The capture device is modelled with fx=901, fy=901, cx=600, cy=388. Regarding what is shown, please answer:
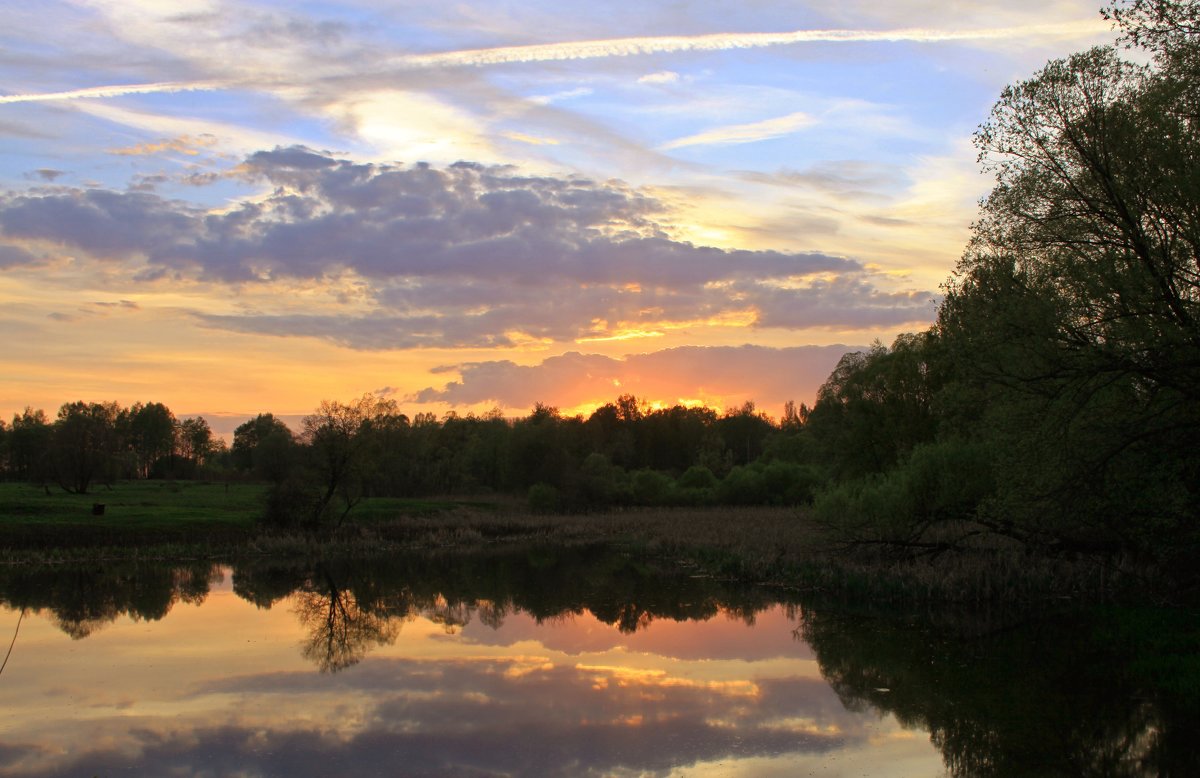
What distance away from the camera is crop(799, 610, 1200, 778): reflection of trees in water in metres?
11.1

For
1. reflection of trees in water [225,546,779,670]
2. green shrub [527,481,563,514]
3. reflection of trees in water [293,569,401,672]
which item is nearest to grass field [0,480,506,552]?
reflection of trees in water [225,546,779,670]

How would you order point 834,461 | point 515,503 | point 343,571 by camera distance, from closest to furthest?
point 343,571, point 834,461, point 515,503

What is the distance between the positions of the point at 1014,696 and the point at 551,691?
7.50 meters

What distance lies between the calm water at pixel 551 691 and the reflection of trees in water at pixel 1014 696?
0.18 feet

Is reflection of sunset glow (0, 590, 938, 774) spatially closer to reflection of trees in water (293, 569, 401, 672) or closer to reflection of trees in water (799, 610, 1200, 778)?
reflection of trees in water (293, 569, 401, 672)

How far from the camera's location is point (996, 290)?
769 inches

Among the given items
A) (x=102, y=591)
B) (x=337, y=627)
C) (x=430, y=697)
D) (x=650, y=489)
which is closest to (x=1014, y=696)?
(x=430, y=697)

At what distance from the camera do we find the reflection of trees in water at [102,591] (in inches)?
912

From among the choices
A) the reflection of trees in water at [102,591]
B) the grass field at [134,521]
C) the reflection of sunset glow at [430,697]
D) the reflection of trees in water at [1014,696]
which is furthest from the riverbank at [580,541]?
the reflection of sunset glow at [430,697]

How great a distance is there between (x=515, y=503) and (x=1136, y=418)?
5175 centimetres

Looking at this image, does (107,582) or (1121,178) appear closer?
(1121,178)

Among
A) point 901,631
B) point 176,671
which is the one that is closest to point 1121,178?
point 901,631

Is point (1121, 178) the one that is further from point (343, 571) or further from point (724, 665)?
point (343, 571)

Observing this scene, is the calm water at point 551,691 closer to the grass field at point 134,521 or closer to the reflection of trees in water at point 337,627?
the reflection of trees in water at point 337,627
